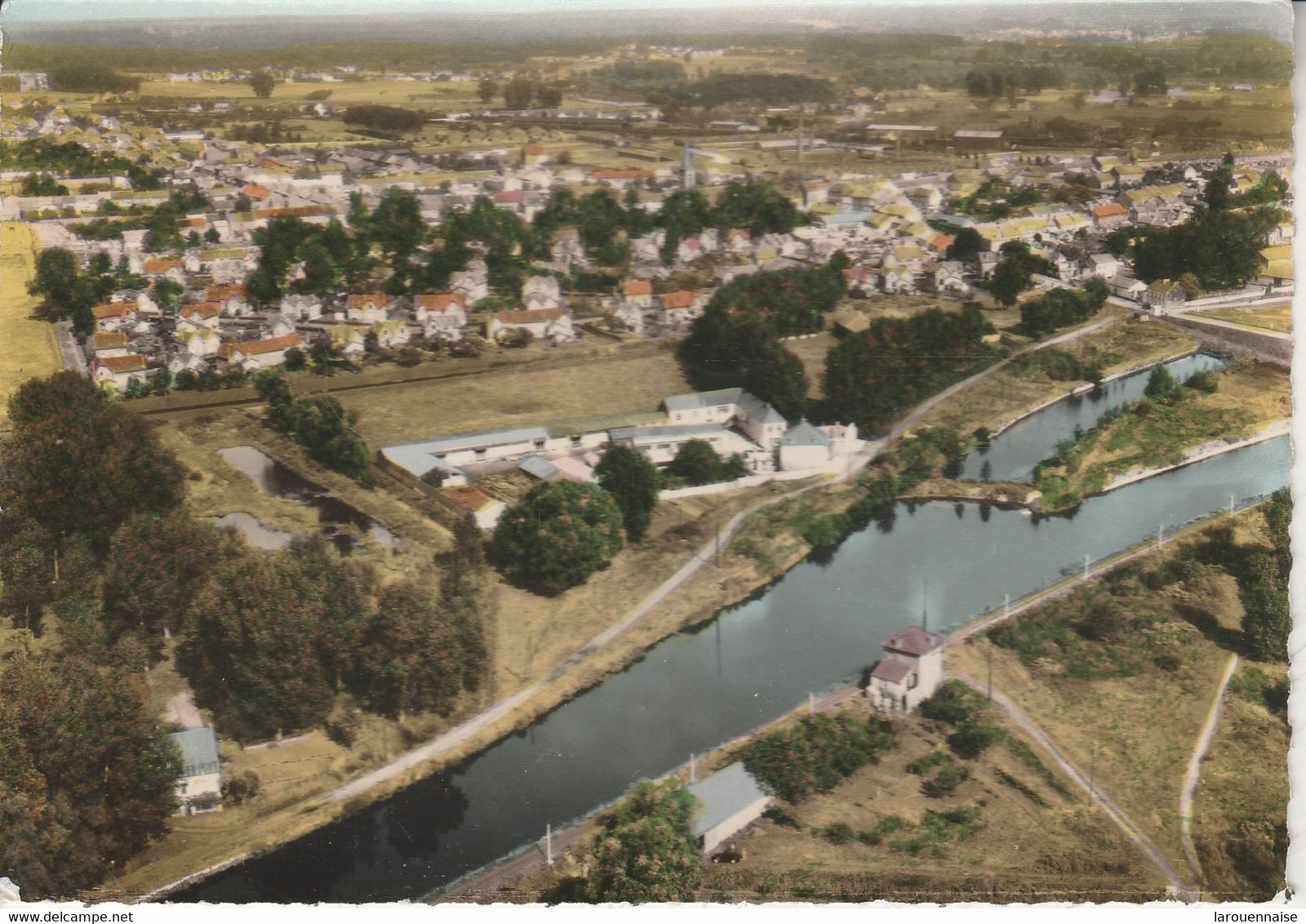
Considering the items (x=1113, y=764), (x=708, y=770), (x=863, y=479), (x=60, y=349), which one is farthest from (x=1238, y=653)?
(x=60, y=349)

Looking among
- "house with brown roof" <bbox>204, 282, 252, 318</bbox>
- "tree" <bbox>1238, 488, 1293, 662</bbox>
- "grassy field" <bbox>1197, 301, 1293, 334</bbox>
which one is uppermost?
"house with brown roof" <bbox>204, 282, 252, 318</bbox>

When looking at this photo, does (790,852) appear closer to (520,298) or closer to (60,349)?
(520,298)

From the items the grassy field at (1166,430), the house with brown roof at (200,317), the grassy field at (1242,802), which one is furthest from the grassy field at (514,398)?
the grassy field at (1242,802)

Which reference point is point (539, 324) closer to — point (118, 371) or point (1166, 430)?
point (118, 371)

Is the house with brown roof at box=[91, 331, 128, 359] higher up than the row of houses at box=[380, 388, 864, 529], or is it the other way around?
the house with brown roof at box=[91, 331, 128, 359]

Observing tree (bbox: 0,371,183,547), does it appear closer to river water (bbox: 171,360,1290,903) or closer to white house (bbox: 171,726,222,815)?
white house (bbox: 171,726,222,815)

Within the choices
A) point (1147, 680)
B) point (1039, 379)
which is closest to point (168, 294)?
point (1039, 379)

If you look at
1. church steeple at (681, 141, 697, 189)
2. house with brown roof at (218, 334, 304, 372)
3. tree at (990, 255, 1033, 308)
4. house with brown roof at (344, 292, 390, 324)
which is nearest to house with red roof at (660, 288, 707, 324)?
church steeple at (681, 141, 697, 189)

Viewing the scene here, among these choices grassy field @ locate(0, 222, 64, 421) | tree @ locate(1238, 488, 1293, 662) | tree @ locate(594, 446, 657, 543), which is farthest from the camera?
tree @ locate(594, 446, 657, 543)
